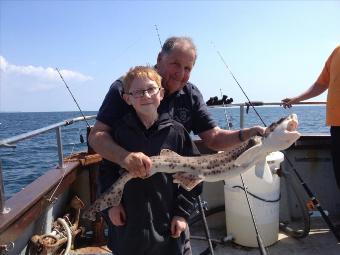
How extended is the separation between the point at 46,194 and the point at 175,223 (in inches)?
77.6

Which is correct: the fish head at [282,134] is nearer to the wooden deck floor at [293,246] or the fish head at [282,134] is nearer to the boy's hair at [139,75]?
the boy's hair at [139,75]

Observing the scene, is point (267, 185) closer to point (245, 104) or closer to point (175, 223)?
point (245, 104)

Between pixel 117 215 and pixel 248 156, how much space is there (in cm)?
96

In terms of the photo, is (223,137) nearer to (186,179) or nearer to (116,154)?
(186,179)

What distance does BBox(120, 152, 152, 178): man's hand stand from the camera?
7.95 ft

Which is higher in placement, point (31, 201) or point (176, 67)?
point (176, 67)

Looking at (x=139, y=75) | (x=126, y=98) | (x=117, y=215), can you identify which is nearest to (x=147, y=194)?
(x=117, y=215)

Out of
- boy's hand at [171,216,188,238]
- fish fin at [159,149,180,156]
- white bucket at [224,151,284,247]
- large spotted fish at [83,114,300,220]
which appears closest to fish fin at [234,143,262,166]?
large spotted fish at [83,114,300,220]

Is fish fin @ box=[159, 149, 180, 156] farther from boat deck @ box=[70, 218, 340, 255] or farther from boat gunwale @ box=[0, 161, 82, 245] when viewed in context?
boat deck @ box=[70, 218, 340, 255]

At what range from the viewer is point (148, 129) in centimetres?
274

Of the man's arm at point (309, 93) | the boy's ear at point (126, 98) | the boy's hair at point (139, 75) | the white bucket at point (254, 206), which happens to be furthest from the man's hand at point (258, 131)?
the man's arm at point (309, 93)

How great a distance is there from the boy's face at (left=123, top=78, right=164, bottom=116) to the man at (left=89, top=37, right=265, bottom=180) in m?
0.19

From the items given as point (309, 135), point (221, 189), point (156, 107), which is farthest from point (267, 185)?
point (156, 107)

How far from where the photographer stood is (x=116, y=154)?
8.32 ft
